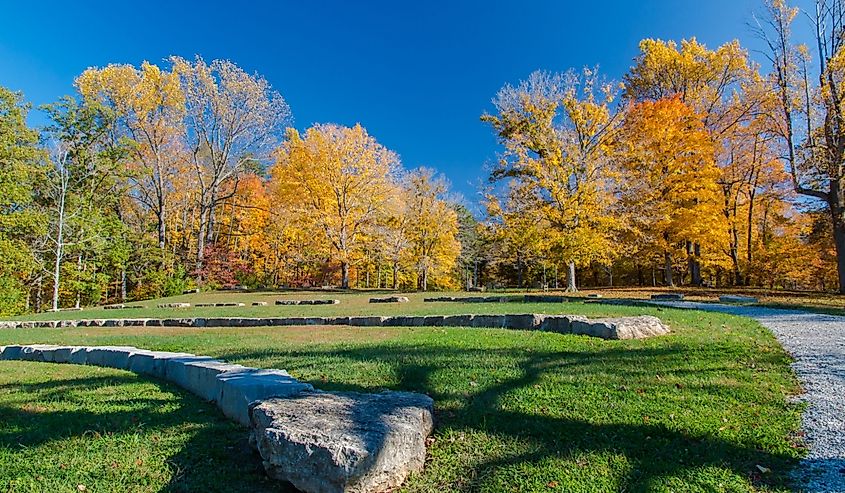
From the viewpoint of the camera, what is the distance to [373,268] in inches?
1394

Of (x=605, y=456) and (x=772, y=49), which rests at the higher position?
(x=772, y=49)

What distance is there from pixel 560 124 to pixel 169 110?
2045cm

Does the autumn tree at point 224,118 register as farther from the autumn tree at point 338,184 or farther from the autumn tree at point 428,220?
the autumn tree at point 428,220

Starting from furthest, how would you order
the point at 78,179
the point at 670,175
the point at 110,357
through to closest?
the point at 78,179
the point at 670,175
the point at 110,357

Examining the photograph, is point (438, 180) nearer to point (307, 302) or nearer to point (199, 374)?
point (307, 302)

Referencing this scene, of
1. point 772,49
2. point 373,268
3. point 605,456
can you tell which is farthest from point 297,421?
point 373,268

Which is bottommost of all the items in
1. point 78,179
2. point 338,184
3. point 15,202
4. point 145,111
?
point 15,202

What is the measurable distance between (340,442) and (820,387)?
15.4ft

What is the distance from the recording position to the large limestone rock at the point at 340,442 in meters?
2.94

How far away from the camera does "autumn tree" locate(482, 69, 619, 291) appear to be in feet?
61.3

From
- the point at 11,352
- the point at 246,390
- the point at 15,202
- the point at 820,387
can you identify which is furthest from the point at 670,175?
the point at 15,202

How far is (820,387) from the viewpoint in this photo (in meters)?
4.60

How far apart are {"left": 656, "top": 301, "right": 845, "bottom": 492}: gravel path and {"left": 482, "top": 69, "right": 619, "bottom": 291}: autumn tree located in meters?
9.65

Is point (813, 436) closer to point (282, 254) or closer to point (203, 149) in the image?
point (203, 149)
